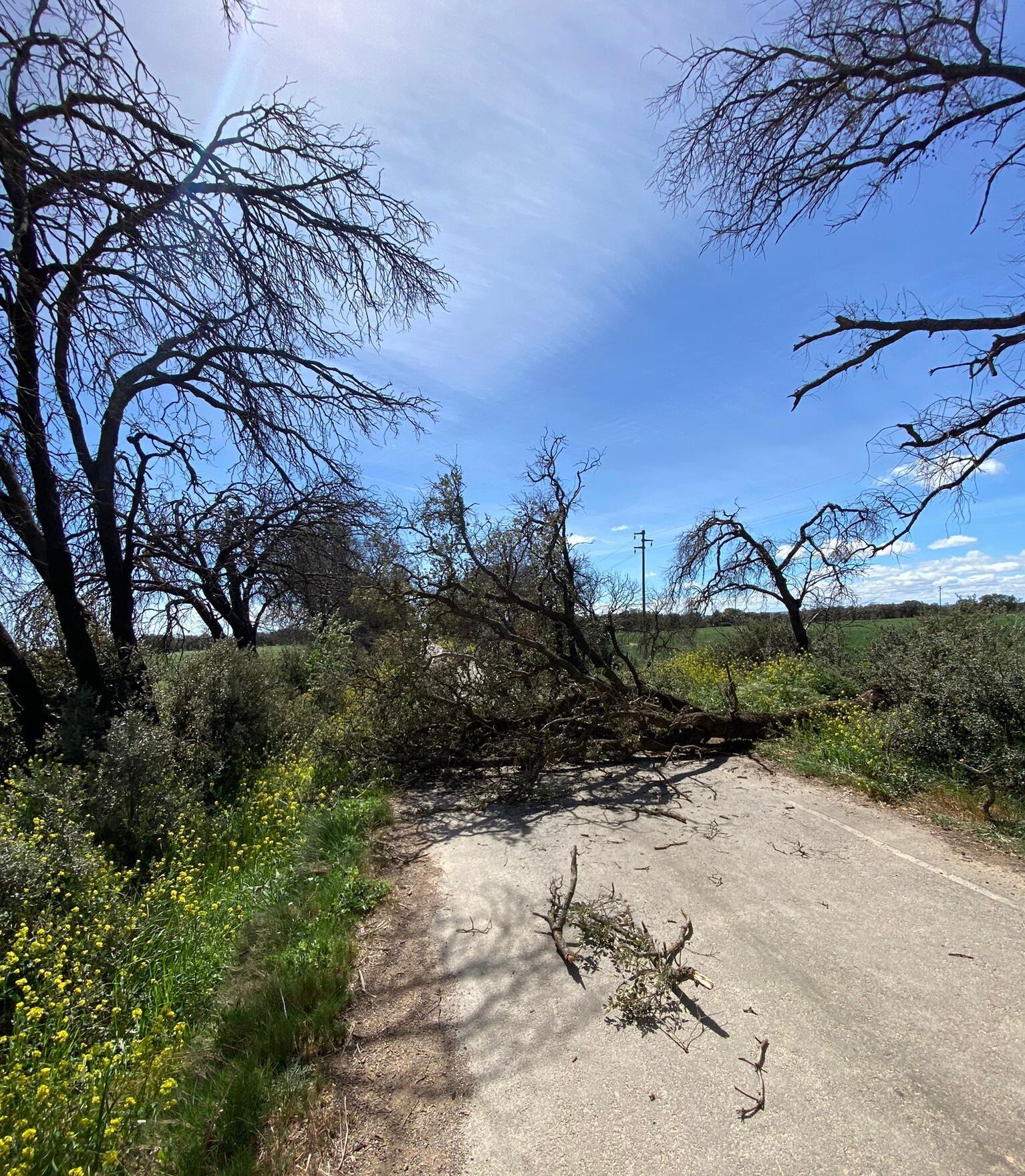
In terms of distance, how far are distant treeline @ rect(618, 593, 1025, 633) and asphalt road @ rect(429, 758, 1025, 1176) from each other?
7.63 meters

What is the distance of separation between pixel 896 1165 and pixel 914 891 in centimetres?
274

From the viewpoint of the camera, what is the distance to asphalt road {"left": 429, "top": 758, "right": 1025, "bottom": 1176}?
2.39 meters

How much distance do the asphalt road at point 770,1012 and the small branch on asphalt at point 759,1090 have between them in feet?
0.10

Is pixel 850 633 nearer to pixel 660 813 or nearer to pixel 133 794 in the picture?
pixel 660 813

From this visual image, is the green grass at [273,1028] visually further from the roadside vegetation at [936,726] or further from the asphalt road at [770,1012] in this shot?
the roadside vegetation at [936,726]

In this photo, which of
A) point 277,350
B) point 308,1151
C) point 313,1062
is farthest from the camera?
point 277,350

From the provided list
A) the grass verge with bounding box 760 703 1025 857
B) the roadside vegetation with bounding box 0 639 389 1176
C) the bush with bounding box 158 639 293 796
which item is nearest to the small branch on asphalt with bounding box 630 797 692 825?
the grass verge with bounding box 760 703 1025 857

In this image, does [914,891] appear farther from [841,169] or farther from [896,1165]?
[841,169]

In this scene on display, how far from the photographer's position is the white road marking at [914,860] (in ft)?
14.3

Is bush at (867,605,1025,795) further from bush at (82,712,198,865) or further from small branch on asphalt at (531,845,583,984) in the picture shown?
bush at (82,712,198,865)

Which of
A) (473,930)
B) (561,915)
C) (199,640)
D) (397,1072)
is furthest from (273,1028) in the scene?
(199,640)

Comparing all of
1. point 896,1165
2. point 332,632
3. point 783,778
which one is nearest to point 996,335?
point 783,778

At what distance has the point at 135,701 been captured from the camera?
8211 mm

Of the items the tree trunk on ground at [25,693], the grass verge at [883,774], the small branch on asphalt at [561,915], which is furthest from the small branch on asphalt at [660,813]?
the tree trunk on ground at [25,693]
